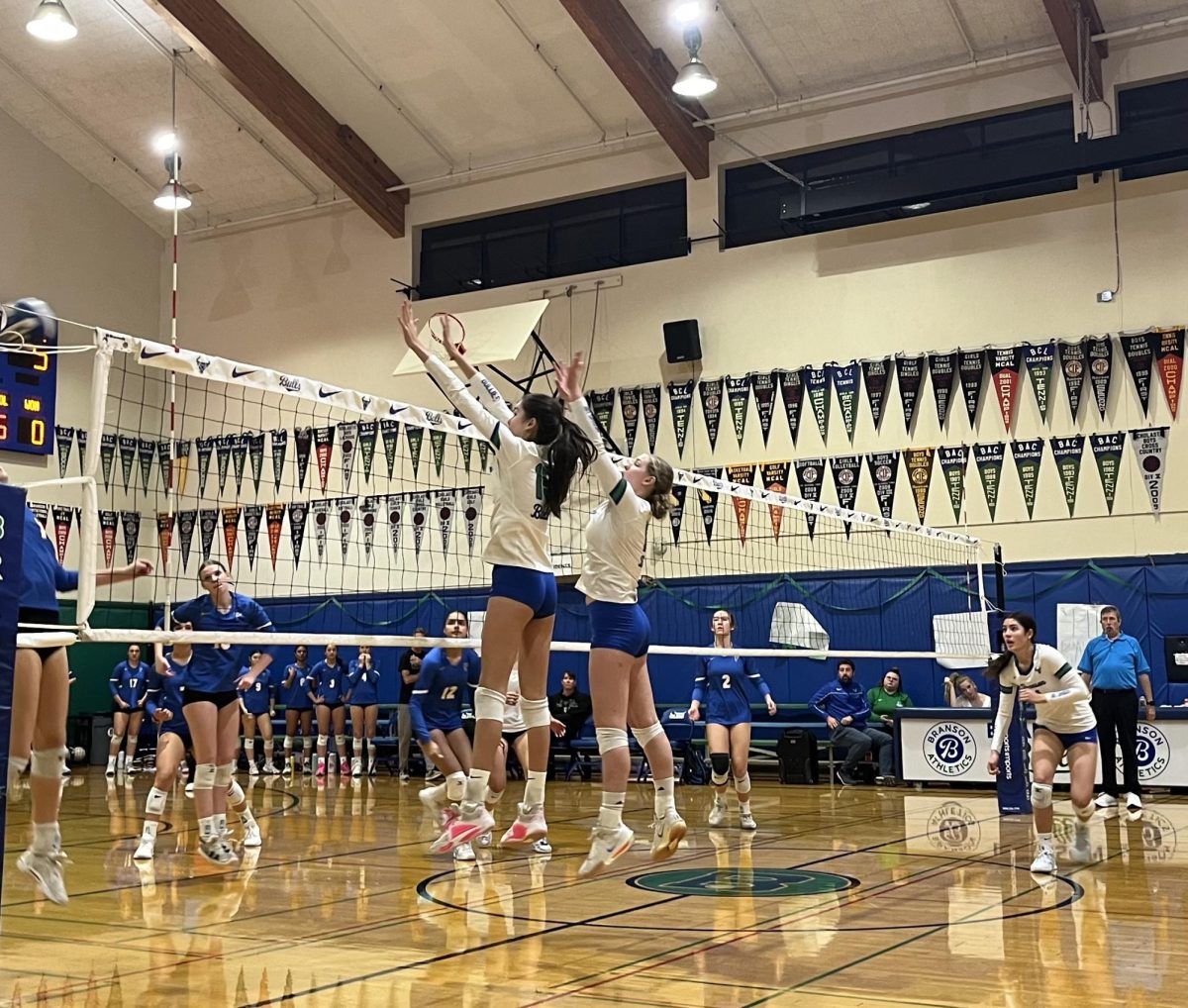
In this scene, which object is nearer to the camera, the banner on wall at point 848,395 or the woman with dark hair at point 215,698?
the woman with dark hair at point 215,698

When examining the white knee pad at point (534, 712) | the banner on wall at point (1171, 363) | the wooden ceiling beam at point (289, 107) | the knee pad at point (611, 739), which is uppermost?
the wooden ceiling beam at point (289, 107)

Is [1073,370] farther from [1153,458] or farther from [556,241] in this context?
[556,241]

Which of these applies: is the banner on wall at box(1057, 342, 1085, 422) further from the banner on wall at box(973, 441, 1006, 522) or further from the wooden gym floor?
the wooden gym floor

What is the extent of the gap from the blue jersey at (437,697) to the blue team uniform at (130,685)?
8.56 m

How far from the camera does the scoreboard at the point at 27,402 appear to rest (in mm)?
8891

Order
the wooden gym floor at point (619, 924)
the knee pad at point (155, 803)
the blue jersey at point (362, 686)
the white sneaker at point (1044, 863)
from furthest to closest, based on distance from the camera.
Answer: the blue jersey at point (362, 686) < the knee pad at point (155, 803) < the white sneaker at point (1044, 863) < the wooden gym floor at point (619, 924)

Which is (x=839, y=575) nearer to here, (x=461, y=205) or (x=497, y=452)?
(x=461, y=205)

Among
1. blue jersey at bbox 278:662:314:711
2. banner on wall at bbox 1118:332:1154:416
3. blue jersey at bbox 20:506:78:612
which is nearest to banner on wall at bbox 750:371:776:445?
banner on wall at bbox 1118:332:1154:416

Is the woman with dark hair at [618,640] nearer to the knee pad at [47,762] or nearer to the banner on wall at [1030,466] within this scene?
the knee pad at [47,762]

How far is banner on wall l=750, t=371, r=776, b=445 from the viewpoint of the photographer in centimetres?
1627

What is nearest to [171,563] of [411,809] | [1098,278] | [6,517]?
[411,809]

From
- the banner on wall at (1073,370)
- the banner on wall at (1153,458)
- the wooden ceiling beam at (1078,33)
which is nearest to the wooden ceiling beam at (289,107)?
the wooden ceiling beam at (1078,33)

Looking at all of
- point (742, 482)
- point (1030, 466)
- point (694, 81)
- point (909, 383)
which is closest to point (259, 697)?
point (742, 482)

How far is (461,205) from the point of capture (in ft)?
60.8
